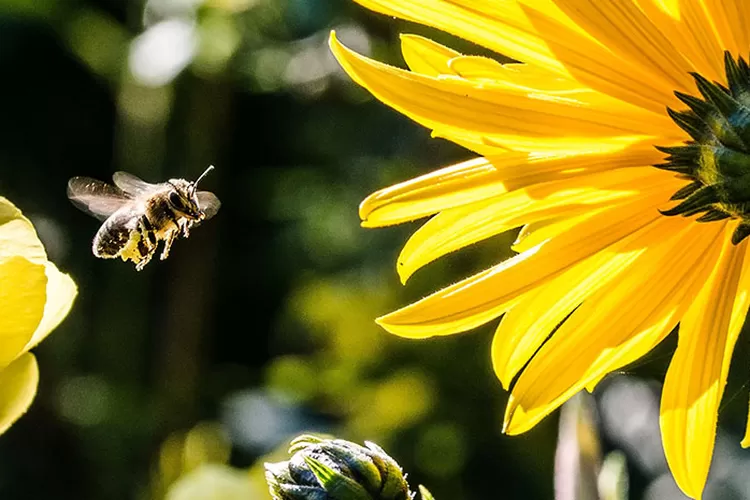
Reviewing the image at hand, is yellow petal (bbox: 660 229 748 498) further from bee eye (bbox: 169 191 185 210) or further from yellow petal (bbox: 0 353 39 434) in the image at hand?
bee eye (bbox: 169 191 185 210)

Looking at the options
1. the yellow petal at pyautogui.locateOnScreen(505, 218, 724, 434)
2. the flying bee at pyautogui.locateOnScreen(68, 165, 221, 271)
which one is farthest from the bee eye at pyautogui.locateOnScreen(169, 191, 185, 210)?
the yellow petal at pyautogui.locateOnScreen(505, 218, 724, 434)

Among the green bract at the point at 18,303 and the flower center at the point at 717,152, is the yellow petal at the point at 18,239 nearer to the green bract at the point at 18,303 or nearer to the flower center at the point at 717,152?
the green bract at the point at 18,303

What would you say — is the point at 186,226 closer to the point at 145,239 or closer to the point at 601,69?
the point at 145,239

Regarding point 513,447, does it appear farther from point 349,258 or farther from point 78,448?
point 78,448

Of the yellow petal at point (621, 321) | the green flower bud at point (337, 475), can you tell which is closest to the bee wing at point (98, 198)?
the green flower bud at point (337, 475)

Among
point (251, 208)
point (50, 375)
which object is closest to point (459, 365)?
point (251, 208)

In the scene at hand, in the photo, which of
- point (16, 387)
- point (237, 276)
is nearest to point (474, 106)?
point (16, 387)
